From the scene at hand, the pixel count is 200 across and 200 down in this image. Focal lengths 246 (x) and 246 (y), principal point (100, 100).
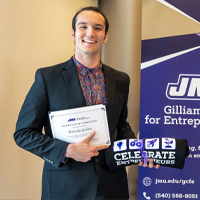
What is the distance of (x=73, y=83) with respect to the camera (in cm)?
152

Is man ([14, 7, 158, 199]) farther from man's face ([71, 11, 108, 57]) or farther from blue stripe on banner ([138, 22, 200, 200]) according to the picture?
blue stripe on banner ([138, 22, 200, 200])

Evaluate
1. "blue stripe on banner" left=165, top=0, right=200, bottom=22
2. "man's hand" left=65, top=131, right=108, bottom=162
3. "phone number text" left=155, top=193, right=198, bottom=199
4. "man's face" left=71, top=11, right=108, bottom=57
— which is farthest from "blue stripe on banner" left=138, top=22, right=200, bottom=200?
"man's hand" left=65, top=131, right=108, bottom=162

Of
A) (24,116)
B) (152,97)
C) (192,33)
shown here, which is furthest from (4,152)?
(192,33)

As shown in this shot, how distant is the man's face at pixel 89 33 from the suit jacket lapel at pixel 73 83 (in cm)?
12

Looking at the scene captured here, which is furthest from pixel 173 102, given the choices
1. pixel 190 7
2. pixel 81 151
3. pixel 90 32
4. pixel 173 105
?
pixel 81 151

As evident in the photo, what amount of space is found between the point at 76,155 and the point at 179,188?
1739 mm

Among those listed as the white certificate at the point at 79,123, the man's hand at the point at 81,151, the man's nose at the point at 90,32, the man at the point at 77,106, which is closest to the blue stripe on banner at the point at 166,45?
the man at the point at 77,106

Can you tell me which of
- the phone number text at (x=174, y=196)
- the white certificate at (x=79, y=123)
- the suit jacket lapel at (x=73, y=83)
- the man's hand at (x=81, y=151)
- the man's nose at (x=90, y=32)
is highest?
the man's nose at (x=90, y=32)

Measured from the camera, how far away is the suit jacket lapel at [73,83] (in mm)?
Answer: 1475

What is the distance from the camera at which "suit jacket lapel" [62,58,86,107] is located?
4.84ft

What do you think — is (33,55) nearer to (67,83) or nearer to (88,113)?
(67,83)

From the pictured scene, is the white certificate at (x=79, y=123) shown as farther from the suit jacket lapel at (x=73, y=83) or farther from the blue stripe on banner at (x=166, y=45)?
the blue stripe on banner at (x=166, y=45)

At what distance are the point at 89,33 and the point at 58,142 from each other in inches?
27.9

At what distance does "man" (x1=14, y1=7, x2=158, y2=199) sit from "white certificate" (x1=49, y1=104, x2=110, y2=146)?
0.16 ft
